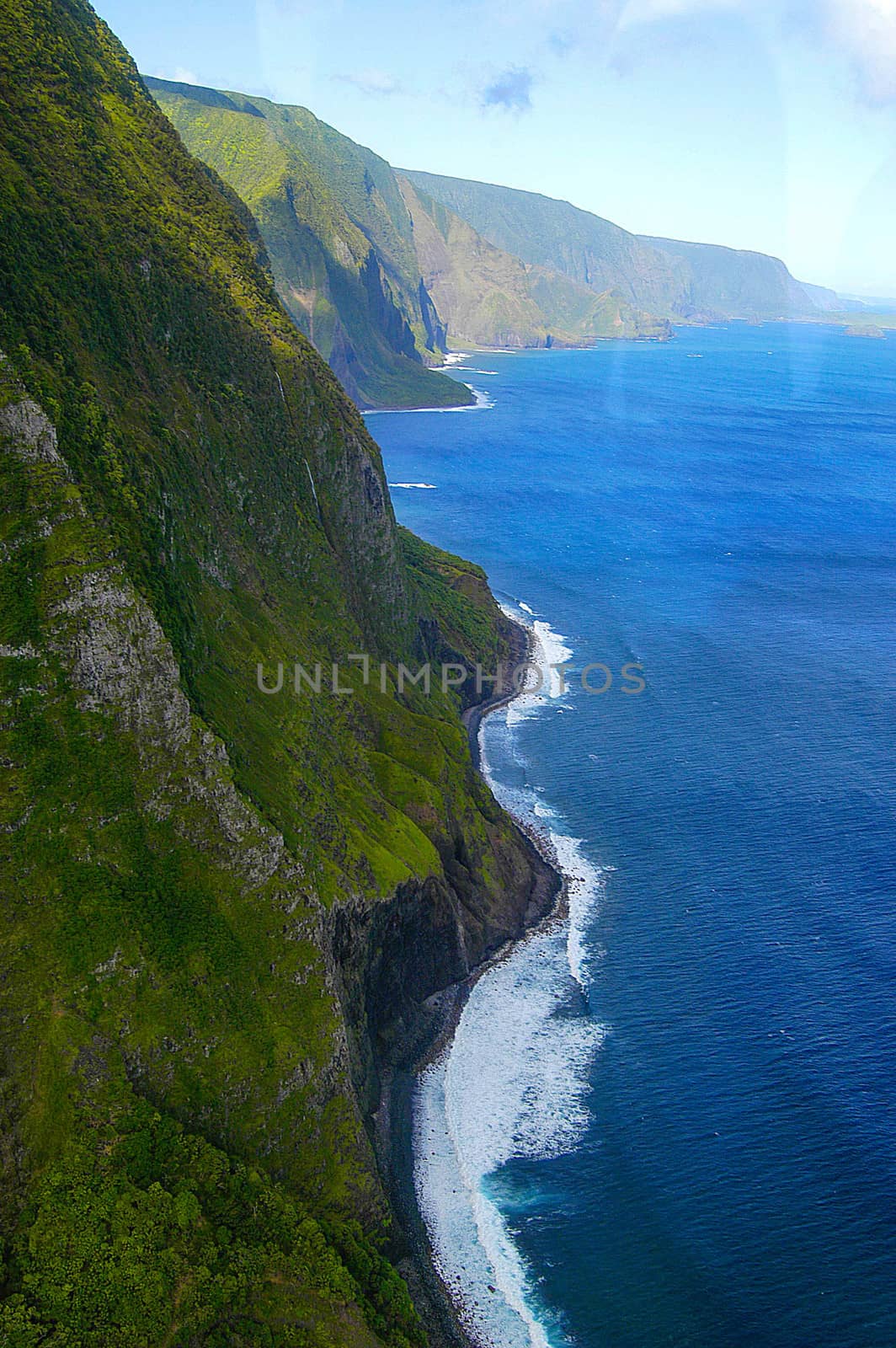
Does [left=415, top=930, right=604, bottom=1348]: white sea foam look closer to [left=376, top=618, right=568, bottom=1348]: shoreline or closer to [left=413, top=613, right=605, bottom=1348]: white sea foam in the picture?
[left=413, top=613, right=605, bottom=1348]: white sea foam

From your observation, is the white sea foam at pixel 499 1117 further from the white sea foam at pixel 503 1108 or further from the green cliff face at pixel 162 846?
the green cliff face at pixel 162 846

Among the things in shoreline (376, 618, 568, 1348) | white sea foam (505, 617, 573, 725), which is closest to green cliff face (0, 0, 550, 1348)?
shoreline (376, 618, 568, 1348)

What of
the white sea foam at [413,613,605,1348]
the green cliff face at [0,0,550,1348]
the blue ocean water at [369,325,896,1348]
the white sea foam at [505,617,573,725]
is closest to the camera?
the green cliff face at [0,0,550,1348]

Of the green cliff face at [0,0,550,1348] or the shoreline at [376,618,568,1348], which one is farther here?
the shoreline at [376,618,568,1348]

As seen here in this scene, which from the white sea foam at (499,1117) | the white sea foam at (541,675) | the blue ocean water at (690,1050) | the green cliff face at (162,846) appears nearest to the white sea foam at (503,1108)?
the white sea foam at (499,1117)

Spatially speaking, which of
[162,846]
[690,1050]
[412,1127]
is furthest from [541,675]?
[162,846]

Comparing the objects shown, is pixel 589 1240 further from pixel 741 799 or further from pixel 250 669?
pixel 741 799

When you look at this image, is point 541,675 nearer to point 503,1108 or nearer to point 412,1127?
point 503,1108

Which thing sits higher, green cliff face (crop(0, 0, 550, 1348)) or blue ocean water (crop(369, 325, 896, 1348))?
green cliff face (crop(0, 0, 550, 1348))
